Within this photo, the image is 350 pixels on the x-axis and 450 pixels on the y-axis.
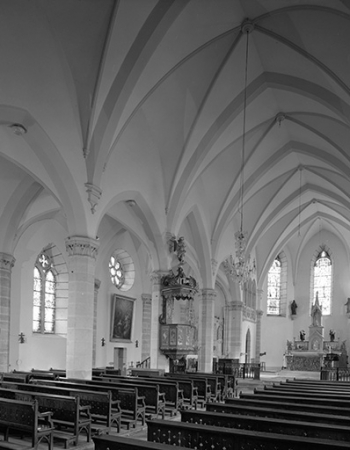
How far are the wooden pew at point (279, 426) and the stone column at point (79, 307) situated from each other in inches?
341

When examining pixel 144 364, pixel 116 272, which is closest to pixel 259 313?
pixel 144 364

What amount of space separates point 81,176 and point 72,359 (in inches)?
218

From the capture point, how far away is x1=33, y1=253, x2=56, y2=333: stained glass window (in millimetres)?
23594

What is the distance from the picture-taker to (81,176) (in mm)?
15086

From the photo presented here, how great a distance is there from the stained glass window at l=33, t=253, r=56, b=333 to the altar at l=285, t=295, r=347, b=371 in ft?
55.6

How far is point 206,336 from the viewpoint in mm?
25625

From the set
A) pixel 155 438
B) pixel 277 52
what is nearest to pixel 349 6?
pixel 277 52

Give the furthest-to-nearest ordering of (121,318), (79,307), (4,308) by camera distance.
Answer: (121,318) → (4,308) → (79,307)

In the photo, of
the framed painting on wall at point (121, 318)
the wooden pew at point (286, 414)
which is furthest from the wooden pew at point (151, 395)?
the framed painting on wall at point (121, 318)

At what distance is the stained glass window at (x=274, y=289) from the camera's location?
134 feet

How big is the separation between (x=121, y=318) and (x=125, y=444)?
23.6 meters

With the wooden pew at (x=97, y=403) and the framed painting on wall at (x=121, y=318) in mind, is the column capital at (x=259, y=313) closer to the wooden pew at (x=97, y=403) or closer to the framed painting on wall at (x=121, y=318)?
the framed painting on wall at (x=121, y=318)

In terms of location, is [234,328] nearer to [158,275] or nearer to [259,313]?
[259,313]

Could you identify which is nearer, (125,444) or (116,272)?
(125,444)
